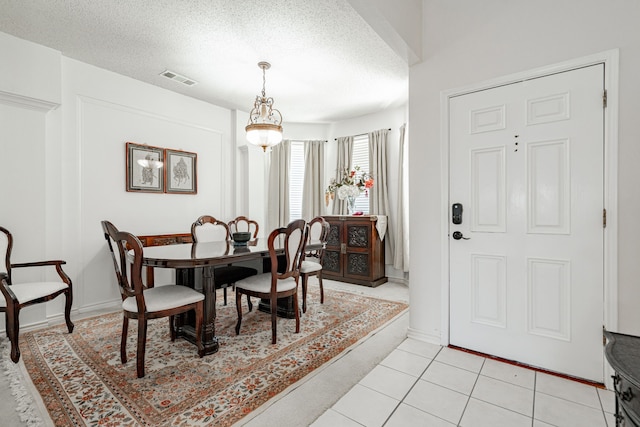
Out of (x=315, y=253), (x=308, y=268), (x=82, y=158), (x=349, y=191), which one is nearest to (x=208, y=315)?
(x=308, y=268)

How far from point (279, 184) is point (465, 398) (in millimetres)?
4535

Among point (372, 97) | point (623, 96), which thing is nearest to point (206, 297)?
point (623, 96)

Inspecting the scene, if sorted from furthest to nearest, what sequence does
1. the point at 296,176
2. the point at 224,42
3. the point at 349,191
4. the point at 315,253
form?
1. the point at 296,176
2. the point at 349,191
3. the point at 315,253
4. the point at 224,42

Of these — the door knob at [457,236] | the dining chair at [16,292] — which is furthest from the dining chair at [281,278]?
the dining chair at [16,292]

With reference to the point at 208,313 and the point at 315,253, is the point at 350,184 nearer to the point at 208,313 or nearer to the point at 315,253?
the point at 315,253

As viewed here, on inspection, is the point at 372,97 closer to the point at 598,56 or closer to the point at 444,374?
the point at 598,56

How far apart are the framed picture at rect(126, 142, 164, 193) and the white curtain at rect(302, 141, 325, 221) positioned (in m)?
2.45

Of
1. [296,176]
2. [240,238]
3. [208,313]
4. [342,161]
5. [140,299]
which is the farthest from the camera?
[296,176]

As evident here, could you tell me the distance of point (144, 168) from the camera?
402 centimetres

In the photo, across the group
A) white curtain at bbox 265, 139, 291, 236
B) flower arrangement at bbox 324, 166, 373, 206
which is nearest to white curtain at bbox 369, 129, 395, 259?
flower arrangement at bbox 324, 166, 373, 206

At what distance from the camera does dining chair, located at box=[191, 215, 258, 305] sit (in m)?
3.02

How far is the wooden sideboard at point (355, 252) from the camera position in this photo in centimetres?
466

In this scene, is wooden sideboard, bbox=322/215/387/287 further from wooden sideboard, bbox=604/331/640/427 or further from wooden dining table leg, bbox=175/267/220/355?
wooden sideboard, bbox=604/331/640/427

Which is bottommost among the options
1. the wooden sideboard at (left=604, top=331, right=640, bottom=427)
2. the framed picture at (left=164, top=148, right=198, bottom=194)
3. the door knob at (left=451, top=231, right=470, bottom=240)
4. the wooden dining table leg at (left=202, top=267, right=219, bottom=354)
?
the wooden dining table leg at (left=202, top=267, right=219, bottom=354)
